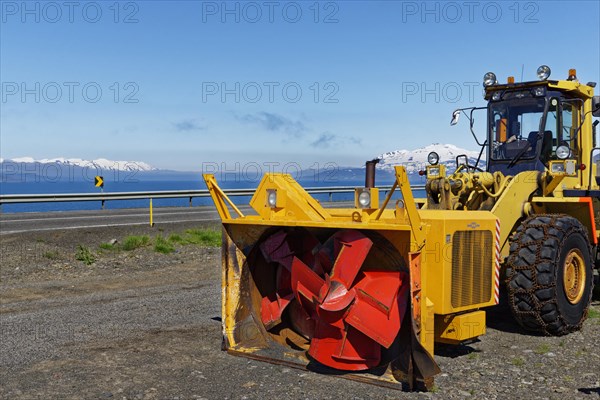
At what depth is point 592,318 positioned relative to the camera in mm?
8312

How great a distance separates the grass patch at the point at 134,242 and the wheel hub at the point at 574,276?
980 centimetres

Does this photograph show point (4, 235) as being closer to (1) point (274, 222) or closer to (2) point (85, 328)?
(2) point (85, 328)

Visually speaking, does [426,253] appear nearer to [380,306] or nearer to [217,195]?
[380,306]

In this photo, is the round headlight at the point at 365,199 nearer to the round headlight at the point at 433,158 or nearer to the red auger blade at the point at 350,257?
the red auger blade at the point at 350,257

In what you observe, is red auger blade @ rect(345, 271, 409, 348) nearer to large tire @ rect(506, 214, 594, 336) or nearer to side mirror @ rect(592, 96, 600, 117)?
large tire @ rect(506, 214, 594, 336)

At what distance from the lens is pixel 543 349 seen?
6793mm

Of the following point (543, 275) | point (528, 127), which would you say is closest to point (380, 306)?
point (543, 275)

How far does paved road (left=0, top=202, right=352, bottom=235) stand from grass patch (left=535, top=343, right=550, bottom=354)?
13.6m

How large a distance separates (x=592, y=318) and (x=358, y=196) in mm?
3900

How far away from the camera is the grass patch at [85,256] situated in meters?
13.3

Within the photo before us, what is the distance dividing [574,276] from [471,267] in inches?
84.1

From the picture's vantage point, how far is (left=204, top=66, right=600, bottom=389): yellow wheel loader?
19.1 feet

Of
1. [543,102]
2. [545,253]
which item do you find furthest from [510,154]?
[545,253]

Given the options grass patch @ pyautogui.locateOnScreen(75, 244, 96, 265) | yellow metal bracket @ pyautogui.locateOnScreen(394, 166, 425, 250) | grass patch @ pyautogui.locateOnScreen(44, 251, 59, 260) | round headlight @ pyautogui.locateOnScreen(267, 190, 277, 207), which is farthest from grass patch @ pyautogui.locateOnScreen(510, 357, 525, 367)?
grass patch @ pyautogui.locateOnScreen(44, 251, 59, 260)
